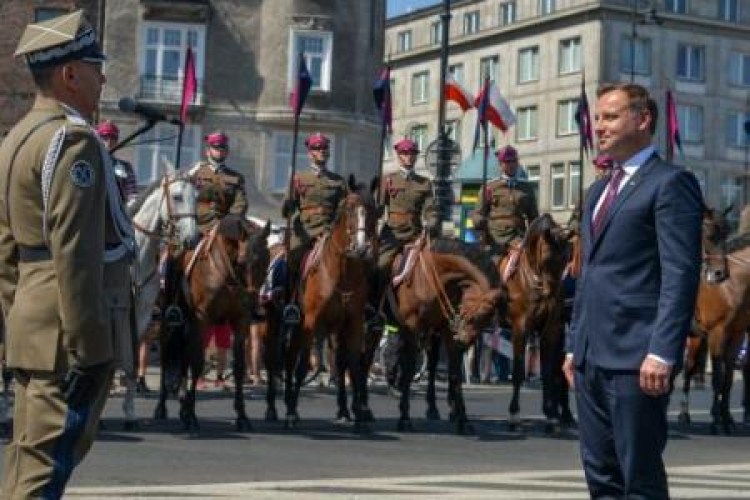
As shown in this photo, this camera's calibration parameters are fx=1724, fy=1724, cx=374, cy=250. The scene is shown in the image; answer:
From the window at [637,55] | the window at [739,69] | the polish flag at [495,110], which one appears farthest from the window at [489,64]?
the polish flag at [495,110]

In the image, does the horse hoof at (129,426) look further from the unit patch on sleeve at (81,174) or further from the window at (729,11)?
the window at (729,11)

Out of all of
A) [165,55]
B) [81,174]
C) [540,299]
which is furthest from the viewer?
[165,55]

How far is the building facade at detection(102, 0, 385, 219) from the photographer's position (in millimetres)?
57500

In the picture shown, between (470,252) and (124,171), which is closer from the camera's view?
(124,171)

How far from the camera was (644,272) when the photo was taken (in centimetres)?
781

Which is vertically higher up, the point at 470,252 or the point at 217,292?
the point at 470,252

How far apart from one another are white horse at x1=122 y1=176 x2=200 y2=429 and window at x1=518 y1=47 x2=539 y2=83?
7397cm

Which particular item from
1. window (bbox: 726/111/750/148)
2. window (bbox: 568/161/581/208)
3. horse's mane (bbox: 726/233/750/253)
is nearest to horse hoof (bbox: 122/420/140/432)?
horse's mane (bbox: 726/233/750/253)

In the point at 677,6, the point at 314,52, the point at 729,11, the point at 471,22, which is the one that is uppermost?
the point at 471,22

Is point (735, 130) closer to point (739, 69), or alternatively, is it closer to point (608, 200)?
point (739, 69)

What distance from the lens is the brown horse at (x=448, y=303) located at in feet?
63.7

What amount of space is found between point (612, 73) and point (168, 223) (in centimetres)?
6964

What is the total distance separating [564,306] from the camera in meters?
20.6

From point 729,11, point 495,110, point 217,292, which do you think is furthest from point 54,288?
point 729,11
